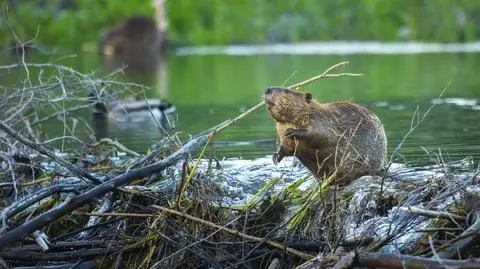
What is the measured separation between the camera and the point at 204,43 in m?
40.2

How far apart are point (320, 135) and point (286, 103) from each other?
252mm

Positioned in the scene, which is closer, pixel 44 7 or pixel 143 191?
pixel 143 191

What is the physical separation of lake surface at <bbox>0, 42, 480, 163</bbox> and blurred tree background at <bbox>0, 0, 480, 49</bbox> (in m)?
7.08

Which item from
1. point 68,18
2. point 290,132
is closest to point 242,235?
point 290,132

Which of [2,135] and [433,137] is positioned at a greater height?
[2,135]

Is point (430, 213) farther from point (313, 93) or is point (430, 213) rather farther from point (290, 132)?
point (313, 93)

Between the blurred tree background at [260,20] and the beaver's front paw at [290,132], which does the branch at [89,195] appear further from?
the blurred tree background at [260,20]

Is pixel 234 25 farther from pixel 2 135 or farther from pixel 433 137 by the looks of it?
pixel 2 135

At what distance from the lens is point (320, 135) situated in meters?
6.42

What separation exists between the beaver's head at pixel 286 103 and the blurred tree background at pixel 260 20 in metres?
29.1

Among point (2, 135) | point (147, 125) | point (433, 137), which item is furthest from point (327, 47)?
point (2, 135)

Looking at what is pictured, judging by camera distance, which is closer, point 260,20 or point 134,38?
point 134,38

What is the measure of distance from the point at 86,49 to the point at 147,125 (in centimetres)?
2650

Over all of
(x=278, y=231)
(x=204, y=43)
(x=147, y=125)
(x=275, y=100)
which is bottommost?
(x=204, y=43)
